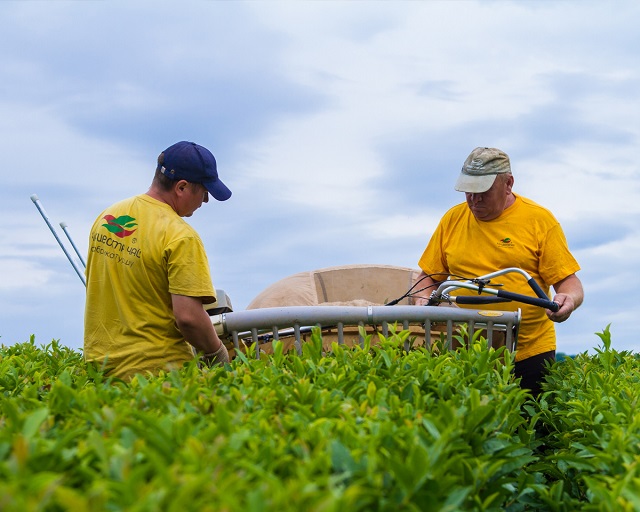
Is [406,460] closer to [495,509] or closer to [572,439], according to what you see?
[495,509]

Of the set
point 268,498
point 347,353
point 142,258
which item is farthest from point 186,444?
point 142,258

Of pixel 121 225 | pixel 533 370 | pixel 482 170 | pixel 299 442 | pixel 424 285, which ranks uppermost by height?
pixel 482 170

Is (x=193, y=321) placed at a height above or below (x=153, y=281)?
below

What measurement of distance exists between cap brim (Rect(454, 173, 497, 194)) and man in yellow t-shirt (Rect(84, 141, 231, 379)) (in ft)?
6.63

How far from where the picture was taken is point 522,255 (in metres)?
6.33

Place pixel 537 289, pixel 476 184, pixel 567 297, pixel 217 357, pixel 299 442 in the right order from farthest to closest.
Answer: pixel 476 184 < pixel 567 297 < pixel 537 289 < pixel 217 357 < pixel 299 442

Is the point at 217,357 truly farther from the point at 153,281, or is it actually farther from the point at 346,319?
the point at 346,319

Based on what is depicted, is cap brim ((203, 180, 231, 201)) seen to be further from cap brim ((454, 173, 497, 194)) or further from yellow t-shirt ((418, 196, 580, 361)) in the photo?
yellow t-shirt ((418, 196, 580, 361))

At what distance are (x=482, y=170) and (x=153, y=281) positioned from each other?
2653 mm

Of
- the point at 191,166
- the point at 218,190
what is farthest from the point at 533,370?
the point at 191,166

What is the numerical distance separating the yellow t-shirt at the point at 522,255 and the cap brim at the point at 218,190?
192cm

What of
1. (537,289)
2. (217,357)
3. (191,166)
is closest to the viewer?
(217,357)

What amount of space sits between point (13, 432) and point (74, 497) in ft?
3.09

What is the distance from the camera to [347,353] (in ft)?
15.3
